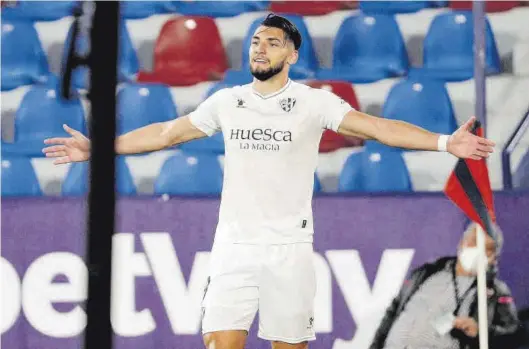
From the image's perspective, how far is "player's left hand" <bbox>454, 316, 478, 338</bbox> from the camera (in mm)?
4859

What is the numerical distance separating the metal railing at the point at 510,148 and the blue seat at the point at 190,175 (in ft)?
4.69

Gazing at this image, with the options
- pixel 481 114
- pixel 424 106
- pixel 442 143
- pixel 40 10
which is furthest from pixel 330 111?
pixel 40 10

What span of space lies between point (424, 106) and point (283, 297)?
77.4 inches

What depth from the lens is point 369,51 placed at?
6.34 m

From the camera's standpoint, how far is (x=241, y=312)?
14.1 feet

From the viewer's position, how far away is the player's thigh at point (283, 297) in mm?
4324

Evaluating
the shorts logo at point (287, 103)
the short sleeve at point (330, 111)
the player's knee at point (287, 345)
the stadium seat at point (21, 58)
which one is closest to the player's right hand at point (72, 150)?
the shorts logo at point (287, 103)

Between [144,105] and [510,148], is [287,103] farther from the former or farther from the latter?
[144,105]

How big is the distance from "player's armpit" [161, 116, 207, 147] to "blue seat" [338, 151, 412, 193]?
1256 millimetres

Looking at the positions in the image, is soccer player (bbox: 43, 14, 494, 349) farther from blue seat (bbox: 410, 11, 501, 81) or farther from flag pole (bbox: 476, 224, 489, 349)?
blue seat (bbox: 410, 11, 501, 81)

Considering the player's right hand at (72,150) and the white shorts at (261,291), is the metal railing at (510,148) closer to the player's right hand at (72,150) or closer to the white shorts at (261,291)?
the white shorts at (261,291)

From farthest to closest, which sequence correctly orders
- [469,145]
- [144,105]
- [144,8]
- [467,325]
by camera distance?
[144,8] < [144,105] < [467,325] < [469,145]

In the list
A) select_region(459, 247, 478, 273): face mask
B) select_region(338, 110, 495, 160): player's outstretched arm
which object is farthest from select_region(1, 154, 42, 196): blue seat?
select_region(459, 247, 478, 273): face mask

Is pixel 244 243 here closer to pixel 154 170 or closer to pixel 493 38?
pixel 154 170
